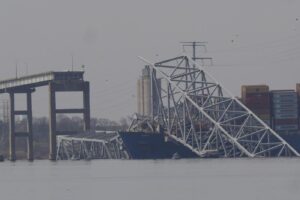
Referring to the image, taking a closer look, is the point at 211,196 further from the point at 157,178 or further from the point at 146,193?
the point at 157,178

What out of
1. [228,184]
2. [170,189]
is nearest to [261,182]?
[228,184]

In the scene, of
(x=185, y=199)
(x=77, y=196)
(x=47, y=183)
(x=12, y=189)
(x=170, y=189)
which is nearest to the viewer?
(x=185, y=199)

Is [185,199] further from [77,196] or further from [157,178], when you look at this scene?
[157,178]

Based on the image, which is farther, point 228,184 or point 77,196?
point 228,184

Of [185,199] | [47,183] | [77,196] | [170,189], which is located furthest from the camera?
[47,183]

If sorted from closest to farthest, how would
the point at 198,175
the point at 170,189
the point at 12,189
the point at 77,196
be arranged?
the point at 77,196
the point at 170,189
the point at 12,189
the point at 198,175

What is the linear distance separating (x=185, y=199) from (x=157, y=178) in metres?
32.4

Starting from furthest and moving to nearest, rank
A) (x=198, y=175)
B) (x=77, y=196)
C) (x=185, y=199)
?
(x=198, y=175) < (x=77, y=196) < (x=185, y=199)

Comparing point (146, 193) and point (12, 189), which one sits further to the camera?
point (12, 189)

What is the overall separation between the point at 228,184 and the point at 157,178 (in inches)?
636

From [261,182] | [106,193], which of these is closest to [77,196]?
[106,193]

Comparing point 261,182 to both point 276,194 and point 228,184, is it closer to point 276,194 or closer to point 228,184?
point 228,184

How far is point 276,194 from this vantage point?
9300 centimetres

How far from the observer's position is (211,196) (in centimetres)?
9200
